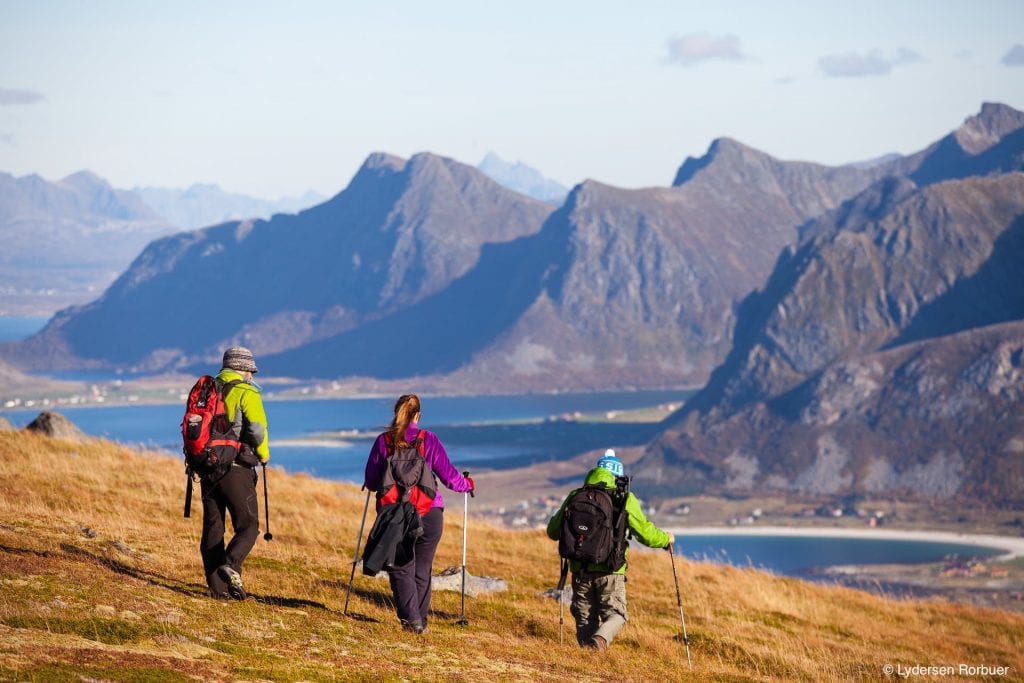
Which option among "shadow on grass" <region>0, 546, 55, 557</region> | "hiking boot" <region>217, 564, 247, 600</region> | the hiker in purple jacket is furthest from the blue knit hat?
"shadow on grass" <region>0, 546, 55, 557</region>

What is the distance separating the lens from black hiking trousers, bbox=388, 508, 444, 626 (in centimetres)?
1939

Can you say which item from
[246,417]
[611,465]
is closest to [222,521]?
[246,417]

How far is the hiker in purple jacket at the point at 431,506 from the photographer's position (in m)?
19.3

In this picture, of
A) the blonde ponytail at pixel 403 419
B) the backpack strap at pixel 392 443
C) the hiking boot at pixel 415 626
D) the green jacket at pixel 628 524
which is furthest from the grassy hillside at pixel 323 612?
the blonde ponytail at pixel 403 419

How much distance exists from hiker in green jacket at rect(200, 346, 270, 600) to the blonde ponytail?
76.8 inches

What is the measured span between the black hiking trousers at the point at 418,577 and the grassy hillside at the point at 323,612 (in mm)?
369

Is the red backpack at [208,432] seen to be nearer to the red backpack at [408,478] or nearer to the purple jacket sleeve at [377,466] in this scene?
the purple jacket sleeve at [377,466]

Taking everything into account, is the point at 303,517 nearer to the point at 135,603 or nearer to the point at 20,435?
the point at 20,435

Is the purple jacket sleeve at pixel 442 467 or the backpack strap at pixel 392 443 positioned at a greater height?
the backpack strap at pixel 392 443

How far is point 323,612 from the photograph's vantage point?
798 inches

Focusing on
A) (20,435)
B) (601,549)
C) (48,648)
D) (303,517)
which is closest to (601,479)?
(601,549)

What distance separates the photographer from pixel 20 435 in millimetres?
36125

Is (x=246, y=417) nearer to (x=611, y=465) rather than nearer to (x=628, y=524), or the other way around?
(x=611, y=465)

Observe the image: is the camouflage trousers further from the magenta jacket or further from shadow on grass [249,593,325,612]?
shadow on grass [249,593,325,612]
